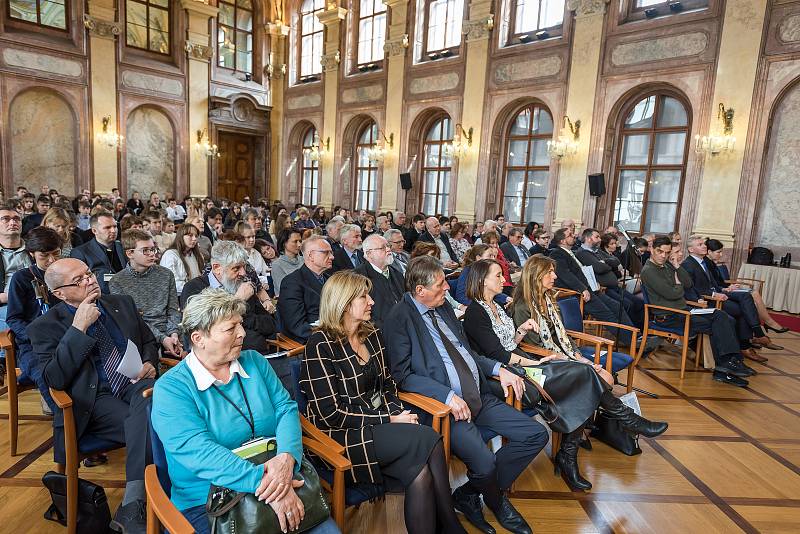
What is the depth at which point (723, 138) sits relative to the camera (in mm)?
8250

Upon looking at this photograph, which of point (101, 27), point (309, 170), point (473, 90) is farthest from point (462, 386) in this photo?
point (309, 170)

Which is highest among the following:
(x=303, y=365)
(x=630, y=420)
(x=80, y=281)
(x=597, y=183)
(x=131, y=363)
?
(x=597, y=183)

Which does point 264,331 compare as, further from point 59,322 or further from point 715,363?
point 715,363

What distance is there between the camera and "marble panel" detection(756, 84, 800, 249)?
7.87 metres

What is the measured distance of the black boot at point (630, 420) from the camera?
3100 mm

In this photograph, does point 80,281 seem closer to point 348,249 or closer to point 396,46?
point 348,249

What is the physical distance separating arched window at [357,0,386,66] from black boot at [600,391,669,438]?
12.3m

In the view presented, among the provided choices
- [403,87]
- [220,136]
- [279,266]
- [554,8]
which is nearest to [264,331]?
[279,266]

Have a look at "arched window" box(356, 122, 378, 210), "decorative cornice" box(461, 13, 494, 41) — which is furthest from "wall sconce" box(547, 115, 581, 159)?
"arched window" box(356, 122, 378, 210)

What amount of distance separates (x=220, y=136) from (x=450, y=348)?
1460 cm

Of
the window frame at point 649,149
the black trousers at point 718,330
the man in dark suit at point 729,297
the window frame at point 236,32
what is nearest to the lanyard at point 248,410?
the black trousers at point 718,330

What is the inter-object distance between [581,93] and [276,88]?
986 cm

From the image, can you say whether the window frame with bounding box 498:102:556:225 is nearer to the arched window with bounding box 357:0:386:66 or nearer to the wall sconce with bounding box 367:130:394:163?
the wall sconce with bounding box 367:130:394:163

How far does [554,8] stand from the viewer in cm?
1034
